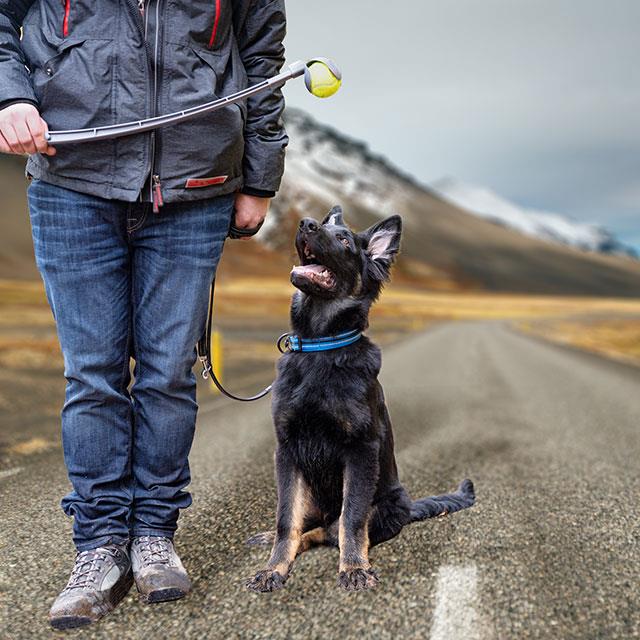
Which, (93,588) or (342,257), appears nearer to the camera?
(93,588)

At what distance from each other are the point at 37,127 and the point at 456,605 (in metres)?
2.54

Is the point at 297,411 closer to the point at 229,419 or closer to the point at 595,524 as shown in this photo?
the point at 595,524

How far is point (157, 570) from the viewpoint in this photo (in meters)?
2.64

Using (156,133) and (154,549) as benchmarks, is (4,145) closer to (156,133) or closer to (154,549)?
(156,133)

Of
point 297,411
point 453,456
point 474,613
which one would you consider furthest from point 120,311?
point 453,456

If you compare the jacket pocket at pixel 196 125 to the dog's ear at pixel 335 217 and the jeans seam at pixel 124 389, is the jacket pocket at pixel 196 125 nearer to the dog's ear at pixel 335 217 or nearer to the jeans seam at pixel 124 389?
the jeans seam at pixel 124 389


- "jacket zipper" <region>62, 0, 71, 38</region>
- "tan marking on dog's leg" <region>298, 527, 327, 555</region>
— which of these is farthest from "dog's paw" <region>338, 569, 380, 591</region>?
"jacket zipper" <region>62, 0, 71, 38</region>

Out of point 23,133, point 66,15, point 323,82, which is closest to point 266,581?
point 23,133

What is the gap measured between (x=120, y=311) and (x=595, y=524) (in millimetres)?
2898

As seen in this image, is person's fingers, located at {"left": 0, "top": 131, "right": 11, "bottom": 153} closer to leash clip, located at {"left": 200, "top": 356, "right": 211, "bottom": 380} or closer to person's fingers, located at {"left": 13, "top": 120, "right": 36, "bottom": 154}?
person's fingers, located at {"left": 13, "top": 120, "right": 36, "bottom": 154}

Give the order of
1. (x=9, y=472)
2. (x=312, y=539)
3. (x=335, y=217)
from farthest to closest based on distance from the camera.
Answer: (x=9, y=472) < (x=335, y=217) < (x=312, y=539)

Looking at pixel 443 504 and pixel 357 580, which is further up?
pixel 357 580

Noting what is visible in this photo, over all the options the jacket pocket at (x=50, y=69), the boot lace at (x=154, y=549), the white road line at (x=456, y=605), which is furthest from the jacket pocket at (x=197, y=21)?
the white road line at (x=456, y=605)

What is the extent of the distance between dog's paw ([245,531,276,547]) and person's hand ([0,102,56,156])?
2.11 m
